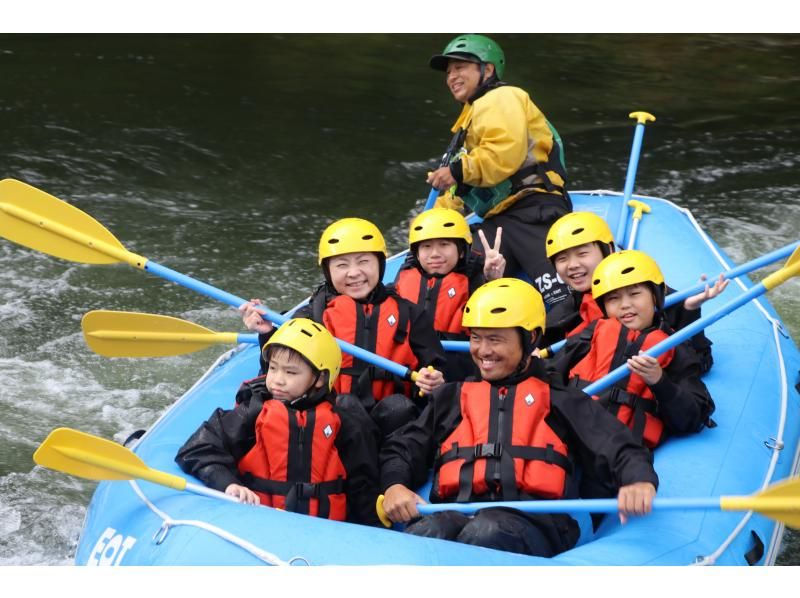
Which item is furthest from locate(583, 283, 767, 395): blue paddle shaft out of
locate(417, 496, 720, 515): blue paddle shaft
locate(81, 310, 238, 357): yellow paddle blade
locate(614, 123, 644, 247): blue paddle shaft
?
locate(614, 123, 644, 247): blue paddle shaft

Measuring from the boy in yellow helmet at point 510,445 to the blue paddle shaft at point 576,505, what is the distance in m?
0.03

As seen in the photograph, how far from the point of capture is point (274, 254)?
26.1ft

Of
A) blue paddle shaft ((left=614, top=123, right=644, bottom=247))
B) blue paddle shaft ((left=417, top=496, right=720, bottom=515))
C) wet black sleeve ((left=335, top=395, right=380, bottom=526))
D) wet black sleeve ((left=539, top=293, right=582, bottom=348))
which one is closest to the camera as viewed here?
blue paddle shaft ((left=417, top=496, right=720, bottom=515))

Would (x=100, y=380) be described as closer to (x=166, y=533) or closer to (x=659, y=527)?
(x=166, y=533)

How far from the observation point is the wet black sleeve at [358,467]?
12.2 ft

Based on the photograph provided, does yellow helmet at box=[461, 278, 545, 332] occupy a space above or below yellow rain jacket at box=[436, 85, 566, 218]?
below

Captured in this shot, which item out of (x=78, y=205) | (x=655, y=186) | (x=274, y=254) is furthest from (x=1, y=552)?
(x=655, y=186)

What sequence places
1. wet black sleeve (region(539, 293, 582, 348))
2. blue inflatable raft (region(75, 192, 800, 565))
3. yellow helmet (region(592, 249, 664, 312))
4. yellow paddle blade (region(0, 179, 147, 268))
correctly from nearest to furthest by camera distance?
1. blue inflatable raft (region(75, 192, 800, 565))
2. yellow helmet (region(592, 249, 664, 312))
3. wet black sleeve (region(539, 293, 582, 348))
4. yellow paddle blade (region(0, 179, 147, 268))

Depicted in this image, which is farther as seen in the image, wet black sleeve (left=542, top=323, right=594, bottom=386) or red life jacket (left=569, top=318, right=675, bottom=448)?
wet black sleeve (left=542, top=323, right=594, bottom=386)

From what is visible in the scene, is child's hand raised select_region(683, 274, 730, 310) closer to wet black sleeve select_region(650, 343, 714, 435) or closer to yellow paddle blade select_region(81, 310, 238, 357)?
wet black sleeve select_region(650, 343, 714, 435)

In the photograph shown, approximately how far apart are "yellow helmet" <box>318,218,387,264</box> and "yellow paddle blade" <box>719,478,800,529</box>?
1649mm

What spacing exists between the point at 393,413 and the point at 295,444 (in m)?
0.53

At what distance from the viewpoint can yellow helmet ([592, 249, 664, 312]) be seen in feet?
13.1

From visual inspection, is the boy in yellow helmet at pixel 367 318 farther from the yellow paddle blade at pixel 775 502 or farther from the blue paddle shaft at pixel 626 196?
the blue paddle shaft at pixel 626 196
